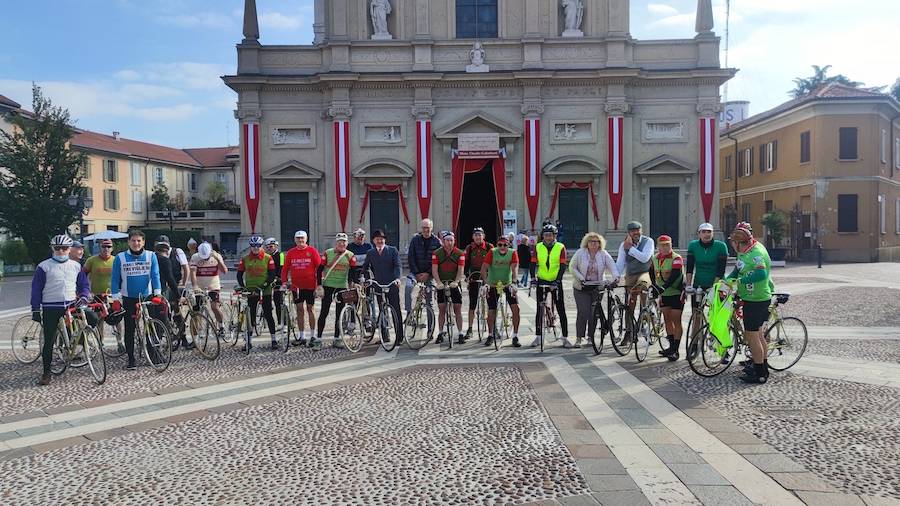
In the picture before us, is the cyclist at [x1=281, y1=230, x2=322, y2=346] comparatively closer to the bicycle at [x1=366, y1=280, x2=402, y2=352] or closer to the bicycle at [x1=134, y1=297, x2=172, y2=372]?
the bicycle at [x1=366, y1=280, x2=402, y2=352]

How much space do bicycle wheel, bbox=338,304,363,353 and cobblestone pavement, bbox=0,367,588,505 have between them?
9.37 feet

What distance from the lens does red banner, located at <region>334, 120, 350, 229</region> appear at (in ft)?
92.7

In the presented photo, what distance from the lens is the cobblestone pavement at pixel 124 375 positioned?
711cm

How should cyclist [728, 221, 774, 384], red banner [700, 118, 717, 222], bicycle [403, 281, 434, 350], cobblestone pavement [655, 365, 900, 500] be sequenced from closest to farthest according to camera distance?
cobblestone pavement [655, 365, 900, 500]
cyclist [728, 221, 774, 384]
bicycle [403, 281, 434, 350]
red banner [700, 118, 717, 222]

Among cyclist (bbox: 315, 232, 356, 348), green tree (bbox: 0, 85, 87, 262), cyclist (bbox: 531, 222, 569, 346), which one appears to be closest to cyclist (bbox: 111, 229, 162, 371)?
cyclist (bbox: 315, 232, 356, 348)

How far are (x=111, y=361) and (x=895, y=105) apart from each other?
37.0 metres

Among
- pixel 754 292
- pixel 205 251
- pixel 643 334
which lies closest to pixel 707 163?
pixel 643 334

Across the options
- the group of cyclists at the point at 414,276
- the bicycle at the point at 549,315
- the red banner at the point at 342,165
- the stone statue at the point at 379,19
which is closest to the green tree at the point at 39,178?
the red banner at the point at 342,165

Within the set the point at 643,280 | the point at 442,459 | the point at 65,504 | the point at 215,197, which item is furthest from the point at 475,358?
the point at 215,197

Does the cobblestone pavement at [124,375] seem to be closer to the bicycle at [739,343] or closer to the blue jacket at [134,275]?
the blue jacket at [134,275]

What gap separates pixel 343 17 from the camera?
28969mm

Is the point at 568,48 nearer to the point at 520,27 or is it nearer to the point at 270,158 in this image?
the point at 520,27

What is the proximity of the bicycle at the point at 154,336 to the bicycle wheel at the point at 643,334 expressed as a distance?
20.5ft

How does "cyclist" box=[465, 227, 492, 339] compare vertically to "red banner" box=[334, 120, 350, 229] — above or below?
below
